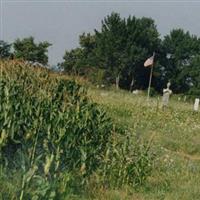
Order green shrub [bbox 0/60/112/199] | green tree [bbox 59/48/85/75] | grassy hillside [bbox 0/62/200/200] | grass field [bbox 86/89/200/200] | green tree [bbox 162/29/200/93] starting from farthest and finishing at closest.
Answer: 1. green tree [bbox 162/29/200/93]
2. green tree [bbox 59/48/85/75]
3. grass field [bbox 86/89/200/200]
4. green shrub [bbox 0/60/112/199]
5. grassy hillside [bbox 0/62/200/200]

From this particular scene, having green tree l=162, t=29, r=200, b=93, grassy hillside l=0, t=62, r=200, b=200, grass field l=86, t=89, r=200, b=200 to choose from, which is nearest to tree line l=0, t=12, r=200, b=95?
green tree l=162, t=29, r=200, b=93

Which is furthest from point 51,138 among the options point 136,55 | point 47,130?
point 136,55

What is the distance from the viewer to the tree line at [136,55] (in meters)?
68.9

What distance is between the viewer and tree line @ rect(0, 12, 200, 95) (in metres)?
68.9

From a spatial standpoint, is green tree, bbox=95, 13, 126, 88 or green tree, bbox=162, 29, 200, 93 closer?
green tree, bbox=95, 13, 126, 88

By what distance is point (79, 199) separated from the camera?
7.16 m

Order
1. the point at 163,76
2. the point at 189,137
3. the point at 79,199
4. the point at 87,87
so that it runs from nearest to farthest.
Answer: the point at 79,199 < the point at 87,87 < the point at 189,137 < the point at 163,76

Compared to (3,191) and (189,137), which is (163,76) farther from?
(3,191)

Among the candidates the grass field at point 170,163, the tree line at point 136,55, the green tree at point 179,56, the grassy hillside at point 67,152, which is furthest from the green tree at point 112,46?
the grassy hillside at point 67,152

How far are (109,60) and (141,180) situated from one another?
202 feet

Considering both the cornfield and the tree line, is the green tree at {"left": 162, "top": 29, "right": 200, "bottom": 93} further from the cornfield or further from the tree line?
the cornfield

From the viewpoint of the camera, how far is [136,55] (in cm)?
6888

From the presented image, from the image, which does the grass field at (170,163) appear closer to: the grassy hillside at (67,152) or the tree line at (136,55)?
the grassy hillside at (67,152)

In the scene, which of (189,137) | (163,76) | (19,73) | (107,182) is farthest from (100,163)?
(163,76)
